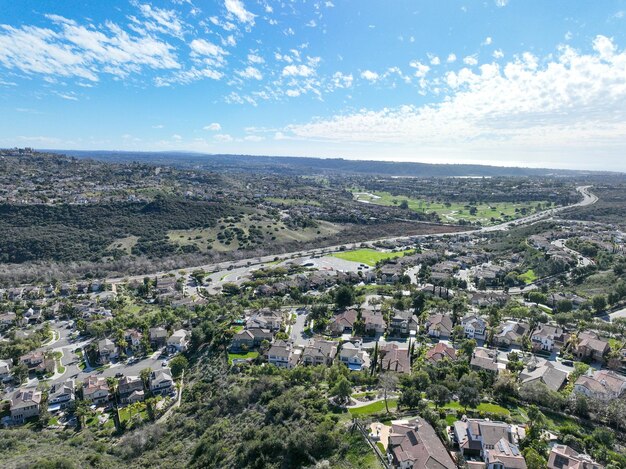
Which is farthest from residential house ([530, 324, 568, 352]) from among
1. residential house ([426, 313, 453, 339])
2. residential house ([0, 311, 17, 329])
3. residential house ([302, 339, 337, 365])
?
residential house ([0, 311, 17, 329])

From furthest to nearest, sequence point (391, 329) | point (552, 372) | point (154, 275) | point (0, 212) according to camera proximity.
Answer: point (0, 212) < point (154, 275) < point (391, 329) < point (552, 372)

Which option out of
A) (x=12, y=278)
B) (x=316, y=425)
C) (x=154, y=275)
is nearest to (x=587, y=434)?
(x=316, y=425)

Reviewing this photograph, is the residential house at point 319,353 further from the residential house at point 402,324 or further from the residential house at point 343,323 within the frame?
the residential house at point 402,324

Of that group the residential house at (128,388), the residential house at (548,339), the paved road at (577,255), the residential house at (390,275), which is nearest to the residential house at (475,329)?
the residential house at (548,339)

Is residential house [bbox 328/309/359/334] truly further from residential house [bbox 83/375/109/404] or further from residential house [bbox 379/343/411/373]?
residential house [bbox 83/375/109/404]

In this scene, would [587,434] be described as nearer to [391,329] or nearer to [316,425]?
[316,425]

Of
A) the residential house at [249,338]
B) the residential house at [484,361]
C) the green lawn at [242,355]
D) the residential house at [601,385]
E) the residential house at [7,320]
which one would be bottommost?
the residential house at [7,320]
